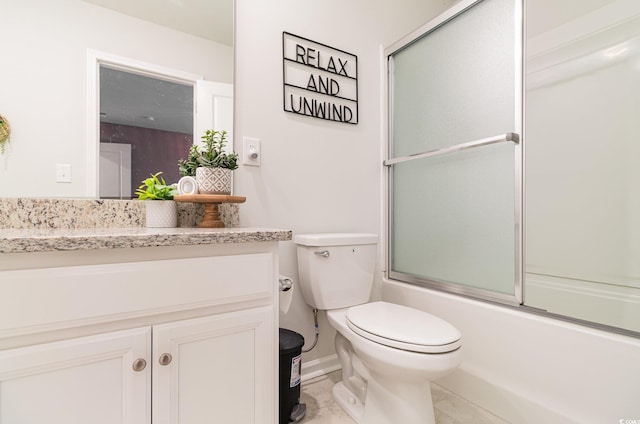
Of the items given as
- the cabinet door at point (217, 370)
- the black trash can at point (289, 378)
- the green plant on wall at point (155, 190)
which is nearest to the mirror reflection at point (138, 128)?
the green plant on wall at point (155, 190)

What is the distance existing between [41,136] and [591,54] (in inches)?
97.6

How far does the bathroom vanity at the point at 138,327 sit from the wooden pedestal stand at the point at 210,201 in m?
0.30

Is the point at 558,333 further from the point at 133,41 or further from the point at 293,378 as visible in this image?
the point at 133,41

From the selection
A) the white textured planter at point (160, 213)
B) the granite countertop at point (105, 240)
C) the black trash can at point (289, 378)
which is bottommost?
the black trash can at point (289, 378)

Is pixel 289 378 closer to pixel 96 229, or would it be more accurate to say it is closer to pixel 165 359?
pixel 165 359

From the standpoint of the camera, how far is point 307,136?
158cm

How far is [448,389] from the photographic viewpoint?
4.72 ft

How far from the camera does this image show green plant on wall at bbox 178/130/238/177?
1.19 meters

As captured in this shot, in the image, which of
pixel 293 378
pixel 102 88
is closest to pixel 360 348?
pixel 293 378

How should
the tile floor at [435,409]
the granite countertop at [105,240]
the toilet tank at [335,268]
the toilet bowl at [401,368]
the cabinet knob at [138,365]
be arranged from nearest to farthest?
the granite countertop at [105,240] < the cabinet knob at [138,365] < the toilet bowl at [401,368] < the tile floor at [435,409] < the toilet tank at [335,268]

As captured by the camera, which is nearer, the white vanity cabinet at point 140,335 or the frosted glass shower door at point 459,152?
the white vanity cabinet at point 140,335

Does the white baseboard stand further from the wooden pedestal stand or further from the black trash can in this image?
the wooden pedestal stand

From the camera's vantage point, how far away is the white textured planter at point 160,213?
113 cm

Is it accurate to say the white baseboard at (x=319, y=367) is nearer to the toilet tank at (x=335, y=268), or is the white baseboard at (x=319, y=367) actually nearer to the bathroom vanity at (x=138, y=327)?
the toilet tank at (x=335, y=268)
